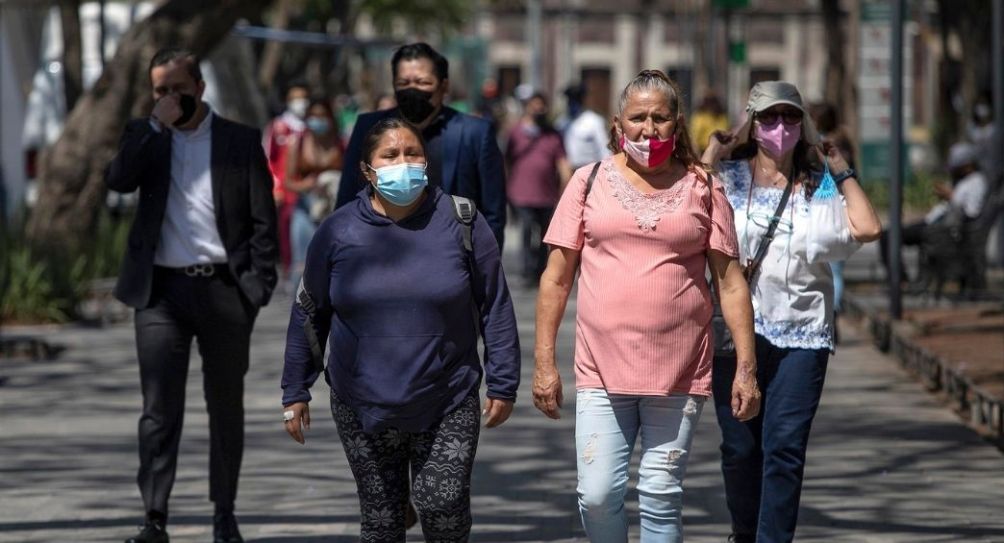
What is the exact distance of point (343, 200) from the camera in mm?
7215

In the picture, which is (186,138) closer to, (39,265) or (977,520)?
(977,520)

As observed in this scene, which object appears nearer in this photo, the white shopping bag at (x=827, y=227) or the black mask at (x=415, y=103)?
the white shopping bag at (x=827, y=227)

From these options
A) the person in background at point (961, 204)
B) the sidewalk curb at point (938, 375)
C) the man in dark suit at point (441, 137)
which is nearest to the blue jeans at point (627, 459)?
the man in dark suit at point (441, 137)

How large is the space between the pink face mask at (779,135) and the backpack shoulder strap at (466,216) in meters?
1.12

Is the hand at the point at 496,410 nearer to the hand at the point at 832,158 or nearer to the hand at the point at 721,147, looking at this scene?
the hand at the point at 721,147

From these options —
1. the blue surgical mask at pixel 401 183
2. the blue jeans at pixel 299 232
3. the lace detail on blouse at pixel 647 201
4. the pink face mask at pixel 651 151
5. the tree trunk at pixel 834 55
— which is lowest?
the blue jeans at pixel 299 232

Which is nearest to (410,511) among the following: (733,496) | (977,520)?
(733,496)

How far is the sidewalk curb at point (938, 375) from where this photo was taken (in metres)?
10.2

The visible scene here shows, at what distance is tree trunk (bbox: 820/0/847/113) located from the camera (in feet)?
76.4

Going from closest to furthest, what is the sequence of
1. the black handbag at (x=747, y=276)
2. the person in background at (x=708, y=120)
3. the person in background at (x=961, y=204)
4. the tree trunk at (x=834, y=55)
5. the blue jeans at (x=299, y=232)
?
the black handbag at (x=747, y=276)
the blue jeans at (x=299, y=232)
the person in background at (x=961, y=204)
the tree trunk at (x=834, y=55)
the person in background at (x=708, y=120)

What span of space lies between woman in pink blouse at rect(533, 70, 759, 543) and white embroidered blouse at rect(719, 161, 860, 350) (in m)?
0.60

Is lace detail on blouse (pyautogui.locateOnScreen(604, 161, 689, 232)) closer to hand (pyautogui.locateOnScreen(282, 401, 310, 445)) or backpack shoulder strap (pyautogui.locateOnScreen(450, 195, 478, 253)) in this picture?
backpack shoulder strap (pyautogui.locateOnScreen(450, 195, 478, 253))

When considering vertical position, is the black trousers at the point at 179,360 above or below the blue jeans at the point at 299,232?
above

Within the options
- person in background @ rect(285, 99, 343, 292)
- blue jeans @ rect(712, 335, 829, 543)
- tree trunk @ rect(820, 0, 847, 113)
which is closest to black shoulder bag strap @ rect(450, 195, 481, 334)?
blue jeans @ rect(712, 335, 829, 543)
